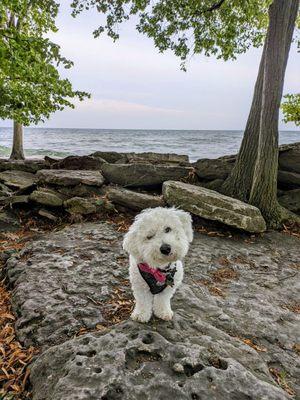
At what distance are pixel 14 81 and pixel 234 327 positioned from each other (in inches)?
416

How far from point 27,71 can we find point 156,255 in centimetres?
690

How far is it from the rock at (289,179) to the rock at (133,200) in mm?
4103

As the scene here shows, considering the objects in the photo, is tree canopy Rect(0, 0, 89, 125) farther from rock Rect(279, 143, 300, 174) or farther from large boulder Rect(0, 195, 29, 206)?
rock Rect(279, 143, 300, 174)

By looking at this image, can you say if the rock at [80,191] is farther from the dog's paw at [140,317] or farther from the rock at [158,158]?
the dog's paw at [140,317]

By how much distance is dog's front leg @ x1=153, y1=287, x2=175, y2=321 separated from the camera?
3.58 metres

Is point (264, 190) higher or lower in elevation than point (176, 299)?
higher

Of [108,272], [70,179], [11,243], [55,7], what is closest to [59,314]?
[108,272]

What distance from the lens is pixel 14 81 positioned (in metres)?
10.8

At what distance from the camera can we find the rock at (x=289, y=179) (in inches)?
374

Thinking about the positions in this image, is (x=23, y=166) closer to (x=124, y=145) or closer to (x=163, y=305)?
(x=163, y=305)

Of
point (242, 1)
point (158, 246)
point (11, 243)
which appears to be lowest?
point (11, 243)

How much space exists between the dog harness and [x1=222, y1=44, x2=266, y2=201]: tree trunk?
19.2ft

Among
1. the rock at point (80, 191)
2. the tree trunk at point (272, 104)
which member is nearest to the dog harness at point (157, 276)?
the tree trunk at point (272, 104)

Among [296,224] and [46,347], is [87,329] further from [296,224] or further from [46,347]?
[296,224]
